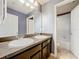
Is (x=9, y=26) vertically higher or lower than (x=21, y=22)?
lower

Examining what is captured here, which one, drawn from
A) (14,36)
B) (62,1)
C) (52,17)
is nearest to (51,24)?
(52,17)

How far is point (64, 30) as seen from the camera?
4.55 meters

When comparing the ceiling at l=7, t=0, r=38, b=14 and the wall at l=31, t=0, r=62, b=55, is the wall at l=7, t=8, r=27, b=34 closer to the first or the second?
the ceiling at l=7, t=0, r=38, b=14

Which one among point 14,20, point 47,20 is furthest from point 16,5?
point 47,20

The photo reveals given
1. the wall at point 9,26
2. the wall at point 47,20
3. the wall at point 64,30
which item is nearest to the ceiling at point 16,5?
the wall at point 9,26

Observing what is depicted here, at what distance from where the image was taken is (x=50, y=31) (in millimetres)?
3031

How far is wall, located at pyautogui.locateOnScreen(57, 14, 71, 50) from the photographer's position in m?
4.23

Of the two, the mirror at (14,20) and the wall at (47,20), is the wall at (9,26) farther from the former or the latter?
the wall at (47,20)

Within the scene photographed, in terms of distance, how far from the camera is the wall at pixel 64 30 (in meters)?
4.23

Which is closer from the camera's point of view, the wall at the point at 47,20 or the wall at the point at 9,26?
the wall at the point at 9,26

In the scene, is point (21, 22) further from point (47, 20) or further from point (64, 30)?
point (64, 30)

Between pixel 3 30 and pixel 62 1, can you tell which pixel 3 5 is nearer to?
pixel 3 30

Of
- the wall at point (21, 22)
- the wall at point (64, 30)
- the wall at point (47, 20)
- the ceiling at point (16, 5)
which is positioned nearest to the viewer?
the ceiling at point (16, 5)

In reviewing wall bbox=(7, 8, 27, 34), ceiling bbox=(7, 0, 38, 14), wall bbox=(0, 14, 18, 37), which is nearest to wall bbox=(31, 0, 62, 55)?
wall bbox=(7, 8, 27, 34)
